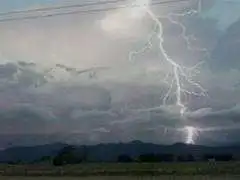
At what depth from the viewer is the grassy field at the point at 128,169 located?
810 inches

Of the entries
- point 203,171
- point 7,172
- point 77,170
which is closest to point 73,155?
point 77,170

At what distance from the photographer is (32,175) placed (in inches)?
881

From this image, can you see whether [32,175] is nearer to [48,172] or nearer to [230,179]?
[48,172]

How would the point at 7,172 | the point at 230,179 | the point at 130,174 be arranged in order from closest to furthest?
the point at 230,179 < the point at 130,174 < the point at 7,172

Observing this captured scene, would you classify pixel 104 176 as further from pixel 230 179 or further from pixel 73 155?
pixel 230 179

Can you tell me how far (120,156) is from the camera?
2236cm

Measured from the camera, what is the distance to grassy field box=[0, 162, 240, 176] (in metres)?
20.6

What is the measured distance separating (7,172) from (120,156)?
14.7ft

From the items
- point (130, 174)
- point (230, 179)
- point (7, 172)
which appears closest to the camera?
point (230, 179)

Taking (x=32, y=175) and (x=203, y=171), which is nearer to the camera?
(x=203, y=171)

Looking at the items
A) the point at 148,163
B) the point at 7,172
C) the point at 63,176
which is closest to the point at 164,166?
the point at 148,163

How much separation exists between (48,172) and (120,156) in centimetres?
275

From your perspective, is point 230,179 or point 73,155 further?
point 73,155

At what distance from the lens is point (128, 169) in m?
21.9
